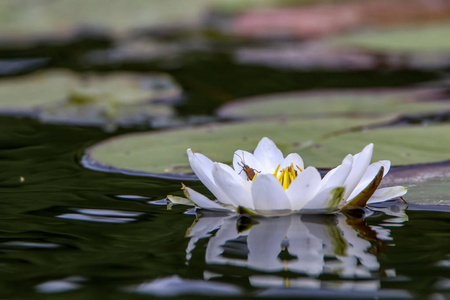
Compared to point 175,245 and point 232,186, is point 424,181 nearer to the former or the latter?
point 232,186

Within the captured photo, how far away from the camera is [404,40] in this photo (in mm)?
4551

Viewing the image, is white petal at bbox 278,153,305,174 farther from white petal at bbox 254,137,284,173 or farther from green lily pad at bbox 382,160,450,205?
green lily pad at bbox 382,160,450,205

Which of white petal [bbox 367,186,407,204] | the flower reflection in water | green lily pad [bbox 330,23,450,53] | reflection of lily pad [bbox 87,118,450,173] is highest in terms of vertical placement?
green lily pad [bbox 330,23,450,53]

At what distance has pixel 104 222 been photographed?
1.69 m

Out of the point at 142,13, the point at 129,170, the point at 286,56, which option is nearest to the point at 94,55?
the point at 142,13

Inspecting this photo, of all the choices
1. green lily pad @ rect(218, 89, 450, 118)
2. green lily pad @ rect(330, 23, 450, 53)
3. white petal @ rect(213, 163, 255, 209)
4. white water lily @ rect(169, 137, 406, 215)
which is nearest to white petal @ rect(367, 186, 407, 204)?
white water lily @ rect(169, 137, 406, 215)

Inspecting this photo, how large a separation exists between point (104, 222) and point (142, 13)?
15.6 feet

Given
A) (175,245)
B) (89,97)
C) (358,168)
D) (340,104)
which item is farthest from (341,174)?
(89,97)

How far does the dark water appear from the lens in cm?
121

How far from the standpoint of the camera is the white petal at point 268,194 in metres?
1.50

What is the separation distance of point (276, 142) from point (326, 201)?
77 cm

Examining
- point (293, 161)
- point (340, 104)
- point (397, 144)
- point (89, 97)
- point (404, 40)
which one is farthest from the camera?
point (404, 40)

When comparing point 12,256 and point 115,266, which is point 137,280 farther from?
point 12,256

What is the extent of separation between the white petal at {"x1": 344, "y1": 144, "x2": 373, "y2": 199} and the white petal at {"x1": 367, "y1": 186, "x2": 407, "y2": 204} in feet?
0.32
